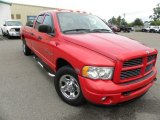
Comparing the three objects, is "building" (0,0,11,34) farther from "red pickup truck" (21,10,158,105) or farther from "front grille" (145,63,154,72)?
"front grille" (145,63,154,72)

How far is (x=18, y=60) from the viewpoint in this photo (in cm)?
743

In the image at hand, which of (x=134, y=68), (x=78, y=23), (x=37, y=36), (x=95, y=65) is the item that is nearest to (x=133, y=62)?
(x=134, y=68)

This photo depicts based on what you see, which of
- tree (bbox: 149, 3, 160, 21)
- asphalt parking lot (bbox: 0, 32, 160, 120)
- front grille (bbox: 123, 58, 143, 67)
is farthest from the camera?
tree (bbox: 149, 3, 160, 21)

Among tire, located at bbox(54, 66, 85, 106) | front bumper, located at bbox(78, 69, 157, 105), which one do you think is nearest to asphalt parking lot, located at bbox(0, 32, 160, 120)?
tire, located at bbox(54, 66, 85, 106)

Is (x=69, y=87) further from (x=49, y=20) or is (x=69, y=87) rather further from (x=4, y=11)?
(x=4, y=11)

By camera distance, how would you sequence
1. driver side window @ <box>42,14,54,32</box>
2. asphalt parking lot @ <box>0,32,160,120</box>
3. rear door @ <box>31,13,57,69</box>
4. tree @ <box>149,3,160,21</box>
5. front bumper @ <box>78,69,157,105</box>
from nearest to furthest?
front bumper @ <box>78,69,157,105</box> < asphalt parking lot @ <box>0,32,160,120</box> < rear door @ <box>31,13,57,69</box> < driver side window @ <box>42,14,54,32</box> < tree @ <box>149,3,160,21</box>

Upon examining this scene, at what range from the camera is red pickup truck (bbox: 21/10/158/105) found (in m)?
3.03

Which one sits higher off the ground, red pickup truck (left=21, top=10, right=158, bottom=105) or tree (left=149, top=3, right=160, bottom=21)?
tree (left=149, top=3, right=160, bottom=21)

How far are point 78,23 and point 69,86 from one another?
1.66 m

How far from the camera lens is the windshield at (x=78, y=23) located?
4.37 meters

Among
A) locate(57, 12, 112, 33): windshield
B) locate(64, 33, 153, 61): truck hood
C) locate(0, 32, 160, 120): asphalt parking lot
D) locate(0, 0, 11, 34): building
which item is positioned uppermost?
locate(0, 0, 11, 34): building

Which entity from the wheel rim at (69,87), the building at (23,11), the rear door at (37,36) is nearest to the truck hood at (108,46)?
the wheel rim at (69,87)

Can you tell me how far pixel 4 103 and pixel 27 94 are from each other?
0.56 meters

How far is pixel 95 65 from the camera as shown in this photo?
119 inches
